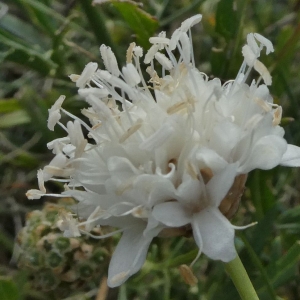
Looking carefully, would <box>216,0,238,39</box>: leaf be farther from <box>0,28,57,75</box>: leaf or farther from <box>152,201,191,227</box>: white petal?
<box>152,201,191,227</box>: white petal

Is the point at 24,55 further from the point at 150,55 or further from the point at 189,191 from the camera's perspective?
the point at 189,191

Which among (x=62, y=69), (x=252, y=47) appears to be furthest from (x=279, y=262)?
(x=62, y=69)

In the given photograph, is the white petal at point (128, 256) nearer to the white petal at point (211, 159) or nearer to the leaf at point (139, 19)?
the white petal at point (211, 159)

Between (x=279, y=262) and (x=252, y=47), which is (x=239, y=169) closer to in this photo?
(x=252, y=47)

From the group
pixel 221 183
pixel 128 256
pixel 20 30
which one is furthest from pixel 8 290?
pixel 20 30

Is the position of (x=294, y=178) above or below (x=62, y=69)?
below

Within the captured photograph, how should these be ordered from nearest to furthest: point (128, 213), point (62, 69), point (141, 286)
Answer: point (128, 213), point (141, 286), point (62, 69)
